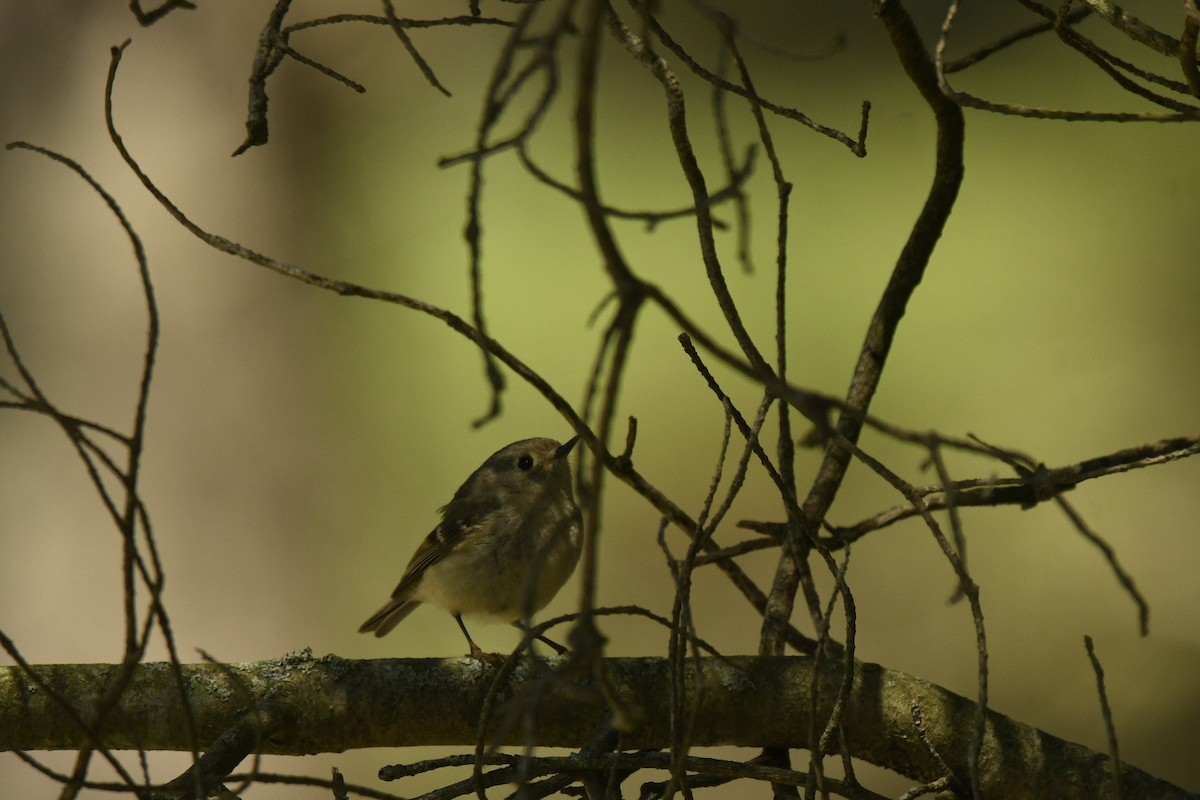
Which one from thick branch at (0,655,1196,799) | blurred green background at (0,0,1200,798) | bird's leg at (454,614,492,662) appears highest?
blurred green background at (0,0,1200,798)

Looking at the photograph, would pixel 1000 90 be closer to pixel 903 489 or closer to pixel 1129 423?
pixel 1129 423

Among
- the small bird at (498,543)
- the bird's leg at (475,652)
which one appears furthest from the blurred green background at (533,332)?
the bird's leg at (475,652)

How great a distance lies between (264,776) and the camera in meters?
1.23

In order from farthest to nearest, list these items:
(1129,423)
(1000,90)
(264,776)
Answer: (1000,90), (1129,423), (264,776)

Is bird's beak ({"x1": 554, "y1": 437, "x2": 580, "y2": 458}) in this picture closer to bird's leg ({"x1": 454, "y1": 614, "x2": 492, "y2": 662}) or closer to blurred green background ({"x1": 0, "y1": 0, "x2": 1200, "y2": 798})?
bird's leg ({"x1": 454, "y1": 614, "x2": 492, "y2": 662})

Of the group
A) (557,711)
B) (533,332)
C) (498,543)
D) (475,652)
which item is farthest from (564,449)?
(533,332)

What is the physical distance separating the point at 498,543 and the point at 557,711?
1.19m

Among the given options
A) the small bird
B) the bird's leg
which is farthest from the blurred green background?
the bird's leg

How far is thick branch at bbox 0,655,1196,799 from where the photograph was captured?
1.63 metres

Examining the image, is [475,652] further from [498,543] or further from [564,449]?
[564,449]

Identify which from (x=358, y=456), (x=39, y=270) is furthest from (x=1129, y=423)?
(x=39, y=270)

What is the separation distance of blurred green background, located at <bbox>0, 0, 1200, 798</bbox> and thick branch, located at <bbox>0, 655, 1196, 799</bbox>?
2.20 meters

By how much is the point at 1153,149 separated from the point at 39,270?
3.87 metres

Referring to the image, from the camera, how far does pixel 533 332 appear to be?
4340 millimetres
